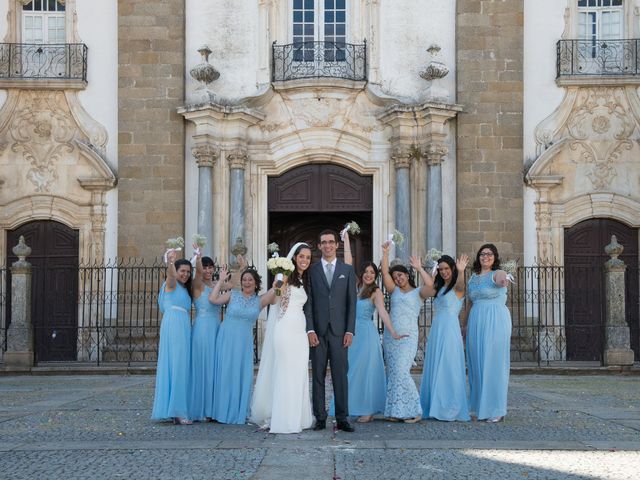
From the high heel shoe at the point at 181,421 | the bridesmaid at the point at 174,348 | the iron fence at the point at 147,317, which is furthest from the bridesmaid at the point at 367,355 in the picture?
the iron fence at the point at 147,317

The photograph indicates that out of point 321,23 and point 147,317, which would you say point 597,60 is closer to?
point 321,23

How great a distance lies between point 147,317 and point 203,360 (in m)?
9.20

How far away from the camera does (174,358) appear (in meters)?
9.93

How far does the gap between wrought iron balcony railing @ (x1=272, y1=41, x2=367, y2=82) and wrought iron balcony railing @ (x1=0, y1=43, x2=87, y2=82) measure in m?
3.71

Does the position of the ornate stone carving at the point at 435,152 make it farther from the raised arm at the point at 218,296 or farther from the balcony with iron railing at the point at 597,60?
the raised arm at the point at 218,296

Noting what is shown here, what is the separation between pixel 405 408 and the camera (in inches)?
392

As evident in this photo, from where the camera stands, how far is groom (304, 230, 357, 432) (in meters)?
9.42

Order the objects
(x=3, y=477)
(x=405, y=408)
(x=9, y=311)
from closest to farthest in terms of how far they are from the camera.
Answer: (x=3, y=477), (x=405, y=408), (x=9, y=311)

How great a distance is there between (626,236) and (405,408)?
35.7 ft

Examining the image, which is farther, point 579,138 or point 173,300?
point 579,138

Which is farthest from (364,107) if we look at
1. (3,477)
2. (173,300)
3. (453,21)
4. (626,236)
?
(3,477)

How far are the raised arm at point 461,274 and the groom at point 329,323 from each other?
1210 mm

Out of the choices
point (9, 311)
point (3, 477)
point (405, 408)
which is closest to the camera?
point (3, 477)

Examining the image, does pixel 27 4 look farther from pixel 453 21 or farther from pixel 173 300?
pixel 173 300
